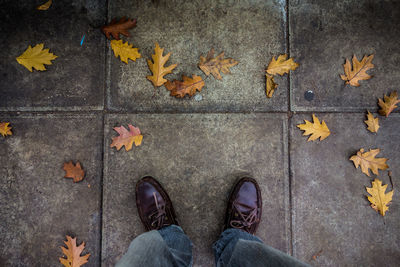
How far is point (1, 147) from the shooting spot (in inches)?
80.7

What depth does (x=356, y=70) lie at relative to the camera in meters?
2.08

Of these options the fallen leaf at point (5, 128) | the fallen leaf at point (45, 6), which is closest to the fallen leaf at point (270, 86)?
the fallen leaf at point (45, 6)

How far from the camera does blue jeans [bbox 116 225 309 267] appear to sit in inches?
57.3

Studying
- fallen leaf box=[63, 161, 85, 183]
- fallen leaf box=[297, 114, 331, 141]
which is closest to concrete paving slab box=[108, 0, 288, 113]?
fallen leaf box=[297, 114, 331, 141]

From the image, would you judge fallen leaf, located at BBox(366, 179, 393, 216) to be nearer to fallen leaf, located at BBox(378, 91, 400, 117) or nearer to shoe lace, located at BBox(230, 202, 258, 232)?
fallen leaf, located at BBox(378, 91, 400, 117)

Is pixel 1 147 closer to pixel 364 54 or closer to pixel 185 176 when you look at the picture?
pixel 185 176

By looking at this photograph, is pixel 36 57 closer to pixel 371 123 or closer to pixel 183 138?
pixel 183 138

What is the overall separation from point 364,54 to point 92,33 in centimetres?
230

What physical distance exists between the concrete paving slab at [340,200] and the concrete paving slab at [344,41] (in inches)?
11.2

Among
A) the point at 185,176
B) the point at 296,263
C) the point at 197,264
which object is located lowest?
the point at 197,264

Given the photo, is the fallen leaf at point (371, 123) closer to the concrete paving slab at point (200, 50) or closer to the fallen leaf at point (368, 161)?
the fallen leaf at point (368, 161)

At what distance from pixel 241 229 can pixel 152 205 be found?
741mm

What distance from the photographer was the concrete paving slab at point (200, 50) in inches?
80.8

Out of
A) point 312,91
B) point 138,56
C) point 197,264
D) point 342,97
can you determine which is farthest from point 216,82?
point 197,264
